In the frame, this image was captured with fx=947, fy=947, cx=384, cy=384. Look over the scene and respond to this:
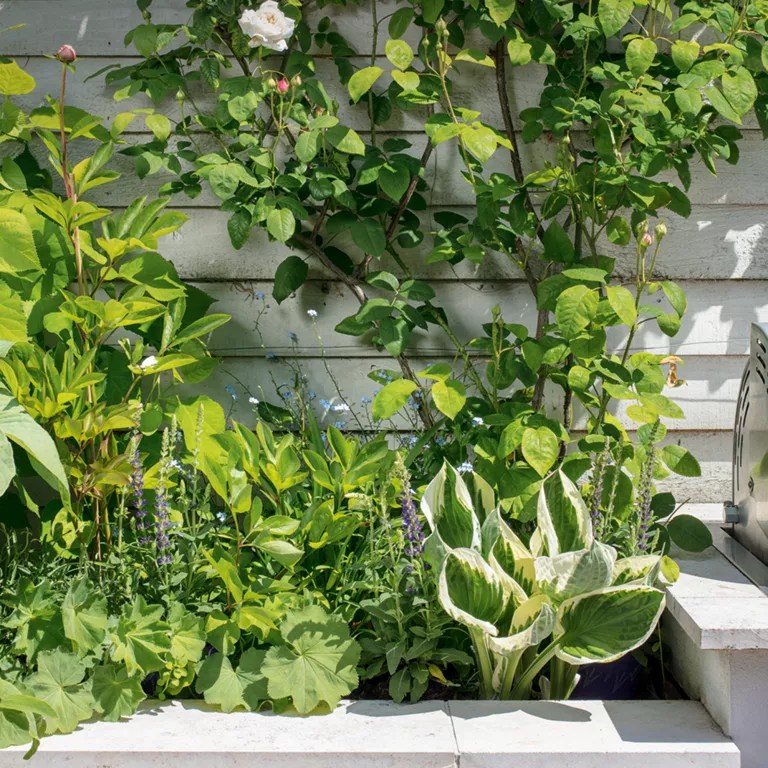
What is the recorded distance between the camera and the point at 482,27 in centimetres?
224

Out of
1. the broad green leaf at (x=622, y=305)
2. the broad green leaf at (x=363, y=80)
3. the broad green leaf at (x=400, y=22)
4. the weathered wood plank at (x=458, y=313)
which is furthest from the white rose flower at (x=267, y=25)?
the broad green leaf at (x=622, y=305)

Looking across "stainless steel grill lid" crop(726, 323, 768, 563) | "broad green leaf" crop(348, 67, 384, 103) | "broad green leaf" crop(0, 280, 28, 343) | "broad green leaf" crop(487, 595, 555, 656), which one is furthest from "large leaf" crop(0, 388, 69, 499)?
"stainless steel grill lid" crop(726, 323, 768, 563)

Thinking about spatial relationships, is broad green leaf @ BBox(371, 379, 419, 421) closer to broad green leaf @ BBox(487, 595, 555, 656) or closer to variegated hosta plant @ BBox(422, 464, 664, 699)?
variegated hosta plant @ BBox(422, 464, 664, 699)

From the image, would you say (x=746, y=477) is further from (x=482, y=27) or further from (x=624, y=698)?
(x=482, y=27)

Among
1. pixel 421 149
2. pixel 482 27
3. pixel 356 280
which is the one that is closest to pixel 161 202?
pixel 356 280

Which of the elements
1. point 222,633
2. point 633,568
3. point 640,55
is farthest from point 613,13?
point 222,633

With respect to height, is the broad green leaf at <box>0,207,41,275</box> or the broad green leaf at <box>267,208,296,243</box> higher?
the broad green leaf at <box>0,207,41,275</box>

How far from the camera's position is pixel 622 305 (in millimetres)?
1924

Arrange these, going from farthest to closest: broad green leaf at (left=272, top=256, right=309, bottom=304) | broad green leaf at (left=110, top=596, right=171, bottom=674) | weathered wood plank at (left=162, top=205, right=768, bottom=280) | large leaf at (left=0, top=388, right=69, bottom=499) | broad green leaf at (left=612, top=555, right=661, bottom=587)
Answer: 1. weathered wood plank at (left=162, top=205, right=768, bottom=280)
2. broad green leaf at (left=272, top=256, right=309, bottom=304)
3. broad green leaf at (left=612, top=555, right=661, bottom=587)
4. broad green leaf at (left=110, top=596, right=171, bottom=674)
5. large leaf at (left=0, top=388, right=69, bottom=499)

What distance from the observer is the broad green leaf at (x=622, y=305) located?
1.91 meters

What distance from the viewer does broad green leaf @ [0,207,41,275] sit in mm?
1682

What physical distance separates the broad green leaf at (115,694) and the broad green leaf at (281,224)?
0.98 meters

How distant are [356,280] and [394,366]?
0.26 m

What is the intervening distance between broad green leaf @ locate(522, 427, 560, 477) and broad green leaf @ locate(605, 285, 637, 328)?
0.29 meters
